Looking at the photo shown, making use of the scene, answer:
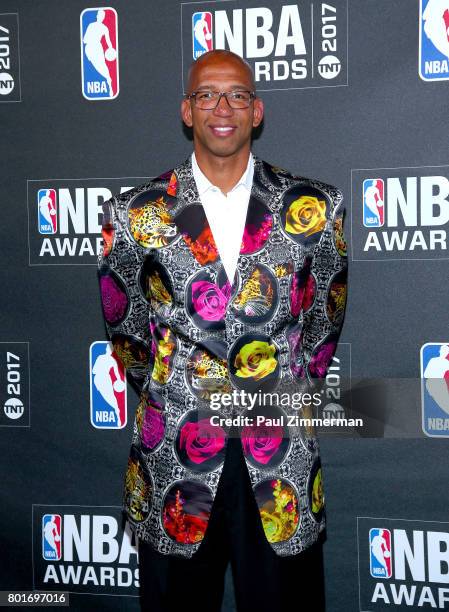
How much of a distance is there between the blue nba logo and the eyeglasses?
0.66 m

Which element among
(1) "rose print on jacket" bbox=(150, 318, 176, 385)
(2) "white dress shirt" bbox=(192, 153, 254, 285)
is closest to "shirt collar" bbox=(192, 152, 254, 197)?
(2) "white dress shirt" bbox=(192, 153, 254, 285)

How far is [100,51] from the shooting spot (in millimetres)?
2305

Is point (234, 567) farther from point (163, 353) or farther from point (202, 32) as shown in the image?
point (202, 32)

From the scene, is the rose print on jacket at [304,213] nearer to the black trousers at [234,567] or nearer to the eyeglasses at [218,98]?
the eyeglasses at [218,98]

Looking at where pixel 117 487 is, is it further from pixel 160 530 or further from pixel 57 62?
pixel 57 62

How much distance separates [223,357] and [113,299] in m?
0.37

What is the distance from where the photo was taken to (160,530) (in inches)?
66.6

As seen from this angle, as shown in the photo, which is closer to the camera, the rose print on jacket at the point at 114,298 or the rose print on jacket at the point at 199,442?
the rose print on jacket at the point at 199,442

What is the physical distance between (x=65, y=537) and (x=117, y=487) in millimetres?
249

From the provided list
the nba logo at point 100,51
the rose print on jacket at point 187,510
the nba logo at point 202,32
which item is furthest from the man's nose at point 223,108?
the rose print on jacket at point 187,510

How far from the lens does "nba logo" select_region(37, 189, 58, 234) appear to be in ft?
7.80

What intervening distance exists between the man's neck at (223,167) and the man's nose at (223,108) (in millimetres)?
97

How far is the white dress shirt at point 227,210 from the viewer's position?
168cm

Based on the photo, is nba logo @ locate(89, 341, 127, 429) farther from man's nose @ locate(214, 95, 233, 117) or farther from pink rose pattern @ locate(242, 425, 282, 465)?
man's nose @ locate(214, 95, 233, 117)
